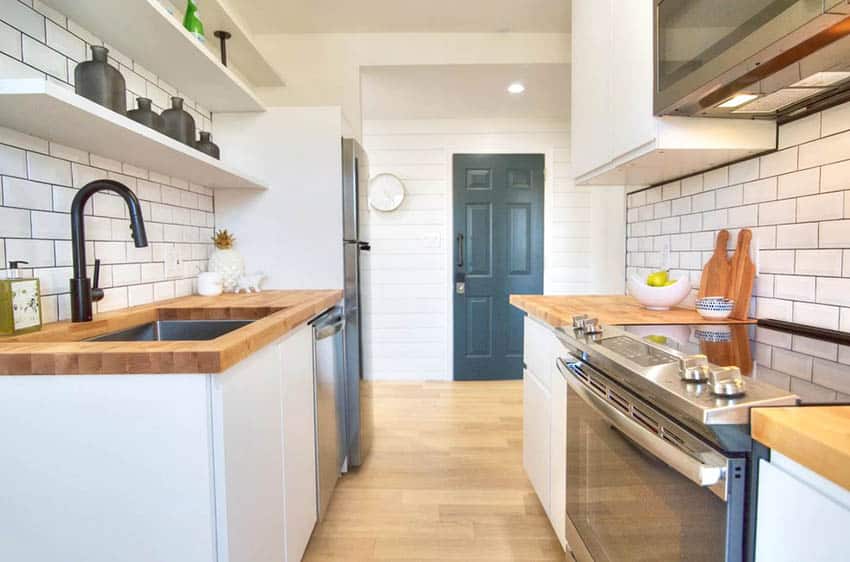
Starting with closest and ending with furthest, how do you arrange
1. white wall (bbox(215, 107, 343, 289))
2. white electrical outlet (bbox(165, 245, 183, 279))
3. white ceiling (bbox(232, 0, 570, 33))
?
1. white electrical outlet (bbox(165, 245, 183, 279))
2. white wall (bbox(215, 107, 343, 289))
3. white ceiling (bbox(232, 0, 570, 33))

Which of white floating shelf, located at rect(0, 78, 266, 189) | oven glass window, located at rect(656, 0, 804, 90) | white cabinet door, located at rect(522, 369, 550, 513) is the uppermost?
oven glass window, located at rect(656, 0, 804, 90)

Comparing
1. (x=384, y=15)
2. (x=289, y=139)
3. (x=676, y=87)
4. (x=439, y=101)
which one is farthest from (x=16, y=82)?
(x=439, y=101)

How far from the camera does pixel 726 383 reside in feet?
2.15

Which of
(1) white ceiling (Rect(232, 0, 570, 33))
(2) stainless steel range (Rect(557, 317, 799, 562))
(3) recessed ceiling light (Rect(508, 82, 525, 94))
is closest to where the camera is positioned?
(2) stainless steel range (Rect(557, 317, 799, 562))

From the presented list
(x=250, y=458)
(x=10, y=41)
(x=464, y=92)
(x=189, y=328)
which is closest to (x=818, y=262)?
(x=250, y=458)

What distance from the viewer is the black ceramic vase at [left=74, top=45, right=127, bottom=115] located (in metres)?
1.18

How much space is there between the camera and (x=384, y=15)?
2.49 metres

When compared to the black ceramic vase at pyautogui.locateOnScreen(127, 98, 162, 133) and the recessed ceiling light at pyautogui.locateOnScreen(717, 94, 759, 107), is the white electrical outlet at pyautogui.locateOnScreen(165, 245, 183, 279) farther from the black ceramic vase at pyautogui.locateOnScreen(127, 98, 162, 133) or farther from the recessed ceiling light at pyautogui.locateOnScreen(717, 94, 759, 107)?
the recessed ceiling light at pyautogui.locateOnScreen(717, 94, 759, 107)

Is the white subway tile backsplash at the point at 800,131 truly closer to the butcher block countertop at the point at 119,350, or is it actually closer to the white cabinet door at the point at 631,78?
the white cabinet door at the point at 631,78

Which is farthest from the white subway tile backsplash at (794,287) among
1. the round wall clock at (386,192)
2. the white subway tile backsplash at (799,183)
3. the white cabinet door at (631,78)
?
the round wall clock at (386,192)

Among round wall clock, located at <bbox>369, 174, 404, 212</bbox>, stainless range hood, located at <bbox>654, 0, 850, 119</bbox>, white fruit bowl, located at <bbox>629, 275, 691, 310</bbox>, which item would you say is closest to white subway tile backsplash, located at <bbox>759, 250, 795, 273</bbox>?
white fruit bowl, located at <bbox>629, 275, 691, 310</bbox>

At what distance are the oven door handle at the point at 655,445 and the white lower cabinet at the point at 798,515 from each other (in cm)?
5

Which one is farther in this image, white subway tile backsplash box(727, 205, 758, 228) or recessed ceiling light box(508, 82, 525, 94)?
recessed ceiling light box(508, 82, 525, 94)

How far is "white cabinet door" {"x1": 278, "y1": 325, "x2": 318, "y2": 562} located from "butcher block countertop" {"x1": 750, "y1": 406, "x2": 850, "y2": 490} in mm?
1111
